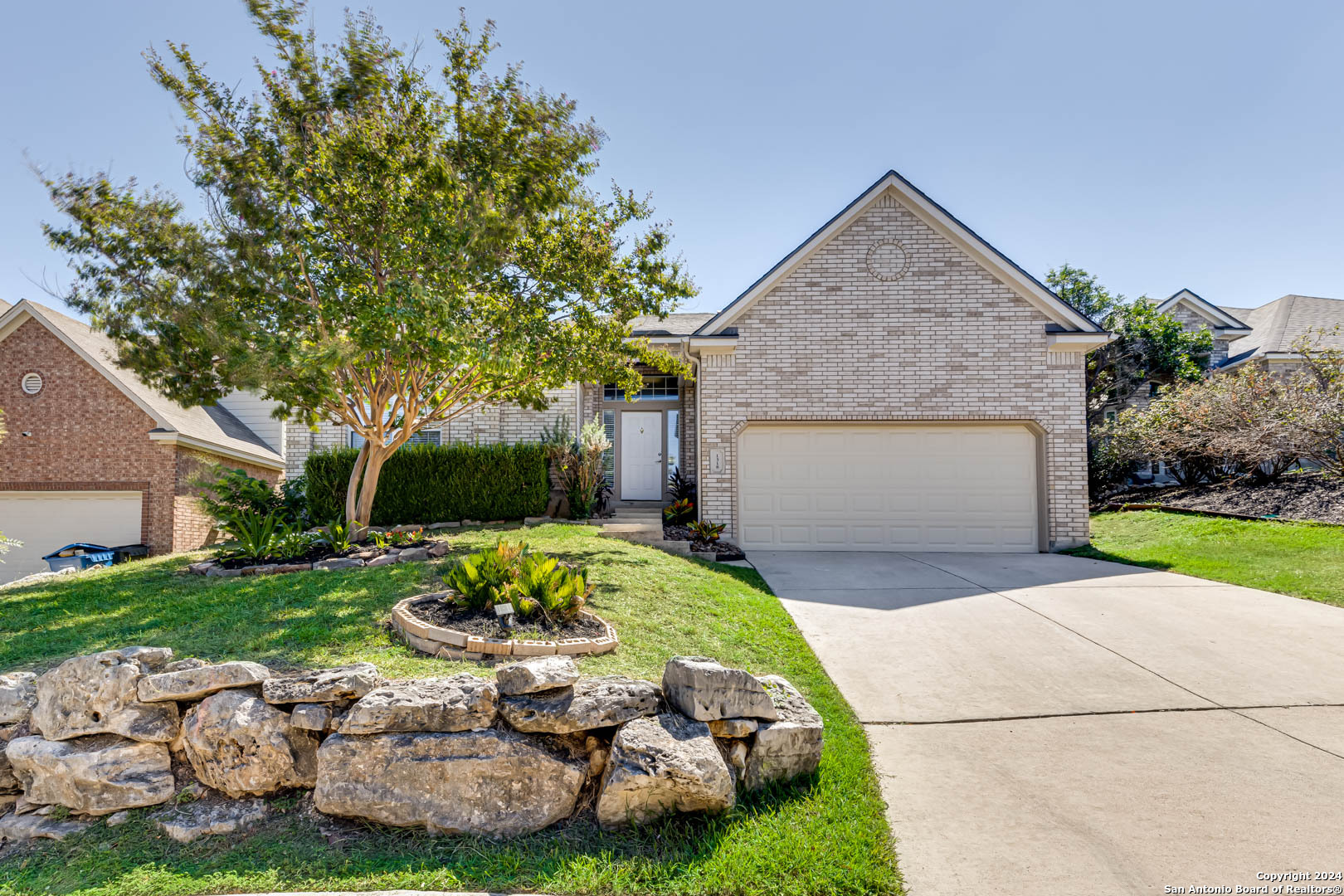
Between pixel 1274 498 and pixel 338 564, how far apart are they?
579 inches

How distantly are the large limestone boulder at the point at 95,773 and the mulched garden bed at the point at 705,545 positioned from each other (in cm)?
725

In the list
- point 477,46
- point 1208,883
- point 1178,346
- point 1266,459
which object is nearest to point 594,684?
point 1208,883

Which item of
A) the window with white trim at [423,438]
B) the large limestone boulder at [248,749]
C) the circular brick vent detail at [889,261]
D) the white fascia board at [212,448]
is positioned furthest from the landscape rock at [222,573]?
the circular brick vent detail at [889,261]

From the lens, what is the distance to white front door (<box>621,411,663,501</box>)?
1426cm

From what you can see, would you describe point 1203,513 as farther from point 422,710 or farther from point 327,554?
point 327,554

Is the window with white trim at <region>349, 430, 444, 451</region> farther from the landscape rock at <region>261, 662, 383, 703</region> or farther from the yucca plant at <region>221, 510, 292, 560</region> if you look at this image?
the landscape rock at <region>261, 662, 383, 703</region>

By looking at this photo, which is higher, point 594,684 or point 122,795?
point 594,684

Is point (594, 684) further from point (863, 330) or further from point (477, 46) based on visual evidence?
point (863, 330)

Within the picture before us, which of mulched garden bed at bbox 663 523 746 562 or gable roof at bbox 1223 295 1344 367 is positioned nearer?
mulched garden bed at bbox 663 523 746 562

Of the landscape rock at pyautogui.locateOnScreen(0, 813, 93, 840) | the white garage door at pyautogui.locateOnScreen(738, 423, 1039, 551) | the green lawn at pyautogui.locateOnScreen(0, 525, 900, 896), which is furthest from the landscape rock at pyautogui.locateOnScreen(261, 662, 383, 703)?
the white garage door at pyautogui.locateOnScreen(738, 423, 1039, 551)

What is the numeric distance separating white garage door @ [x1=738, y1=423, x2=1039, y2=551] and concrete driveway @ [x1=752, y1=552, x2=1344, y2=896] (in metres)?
3.68

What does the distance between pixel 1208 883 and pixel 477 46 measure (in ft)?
30.5

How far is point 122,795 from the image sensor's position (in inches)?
136

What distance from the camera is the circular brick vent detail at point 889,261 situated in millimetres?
11484
